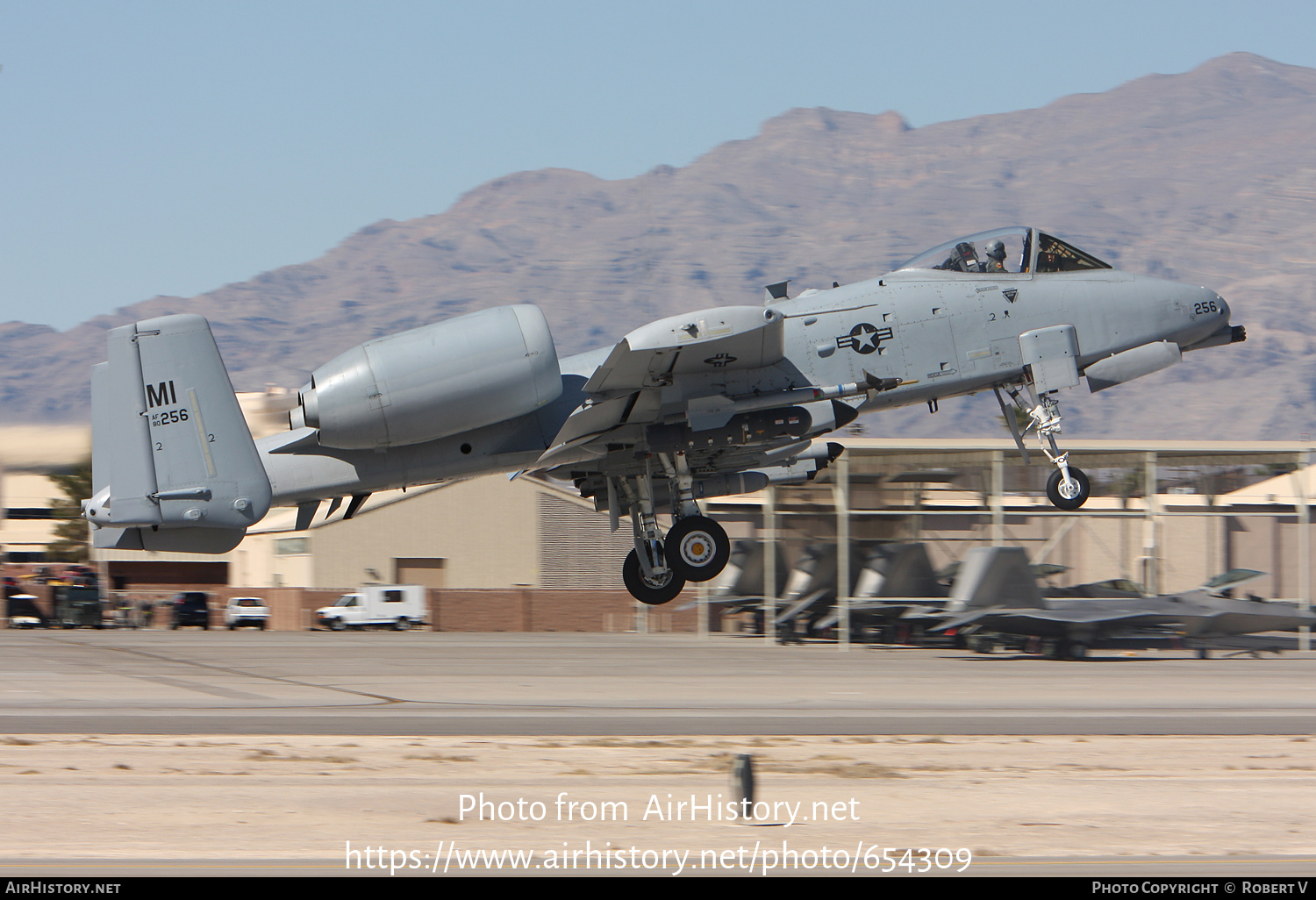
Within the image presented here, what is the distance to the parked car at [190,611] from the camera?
5203 centimetres

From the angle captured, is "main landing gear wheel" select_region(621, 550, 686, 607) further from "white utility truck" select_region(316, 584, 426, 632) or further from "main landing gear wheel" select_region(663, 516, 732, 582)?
"white utility truck" select_region(316, 584, 426, 632)

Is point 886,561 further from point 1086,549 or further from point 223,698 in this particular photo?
point 223,698

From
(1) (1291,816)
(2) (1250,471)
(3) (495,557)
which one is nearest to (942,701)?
(1) (1291,816)

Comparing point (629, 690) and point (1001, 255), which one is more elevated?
point (1001, 255)

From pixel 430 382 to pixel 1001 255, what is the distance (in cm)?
894

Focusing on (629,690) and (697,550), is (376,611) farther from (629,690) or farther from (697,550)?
(697,550)

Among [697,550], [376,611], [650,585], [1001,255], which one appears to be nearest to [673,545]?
[697,550]

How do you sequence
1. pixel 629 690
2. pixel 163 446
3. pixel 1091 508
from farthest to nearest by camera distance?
pixel 1091 508
pixel 629 690
pixel 163 446

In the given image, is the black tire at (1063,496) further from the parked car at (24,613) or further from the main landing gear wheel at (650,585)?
the parked car at (24,613)

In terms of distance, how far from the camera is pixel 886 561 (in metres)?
37.7

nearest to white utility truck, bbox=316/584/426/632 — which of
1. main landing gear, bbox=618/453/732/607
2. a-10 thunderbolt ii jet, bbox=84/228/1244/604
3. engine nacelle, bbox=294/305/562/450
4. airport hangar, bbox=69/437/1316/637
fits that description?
airport hangar, bbox=69/437/1316/637

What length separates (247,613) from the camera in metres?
53.2

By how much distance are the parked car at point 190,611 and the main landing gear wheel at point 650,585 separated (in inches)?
1426

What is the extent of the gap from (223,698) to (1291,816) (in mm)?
17155
